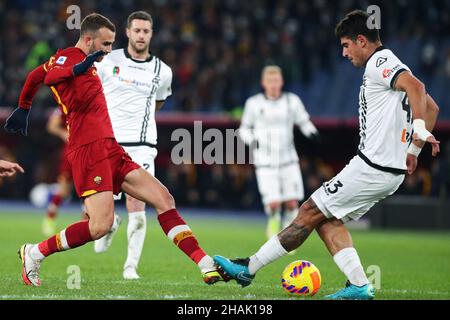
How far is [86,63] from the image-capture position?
7.88 metres

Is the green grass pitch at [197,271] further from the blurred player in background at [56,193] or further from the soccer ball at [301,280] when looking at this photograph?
the blurred player in background at [56,193]

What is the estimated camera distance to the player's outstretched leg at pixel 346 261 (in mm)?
7785

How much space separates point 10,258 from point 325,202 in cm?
494

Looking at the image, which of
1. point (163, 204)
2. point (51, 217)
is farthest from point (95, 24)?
point (51, 217)

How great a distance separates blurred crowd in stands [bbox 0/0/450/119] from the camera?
25.1 metres

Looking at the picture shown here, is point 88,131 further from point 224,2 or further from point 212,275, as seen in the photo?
point 224,2

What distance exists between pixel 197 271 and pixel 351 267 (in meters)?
2.81

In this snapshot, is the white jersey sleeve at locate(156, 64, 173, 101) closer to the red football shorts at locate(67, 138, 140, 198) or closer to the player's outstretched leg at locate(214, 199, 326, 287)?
the red football shorts at locate(67, 138, 140, 198)

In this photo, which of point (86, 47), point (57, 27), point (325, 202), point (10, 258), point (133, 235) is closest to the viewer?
point (325, 202)

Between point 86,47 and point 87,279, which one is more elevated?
point 86,47

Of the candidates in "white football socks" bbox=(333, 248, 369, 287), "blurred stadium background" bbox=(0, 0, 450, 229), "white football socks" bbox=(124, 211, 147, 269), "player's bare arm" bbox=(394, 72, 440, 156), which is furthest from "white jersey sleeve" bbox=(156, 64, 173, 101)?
"blurred stadium background" bbox=(0, 0, 450, 229)

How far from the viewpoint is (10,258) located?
443 inches

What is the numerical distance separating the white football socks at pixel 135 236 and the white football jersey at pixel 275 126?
4974 millimetres
